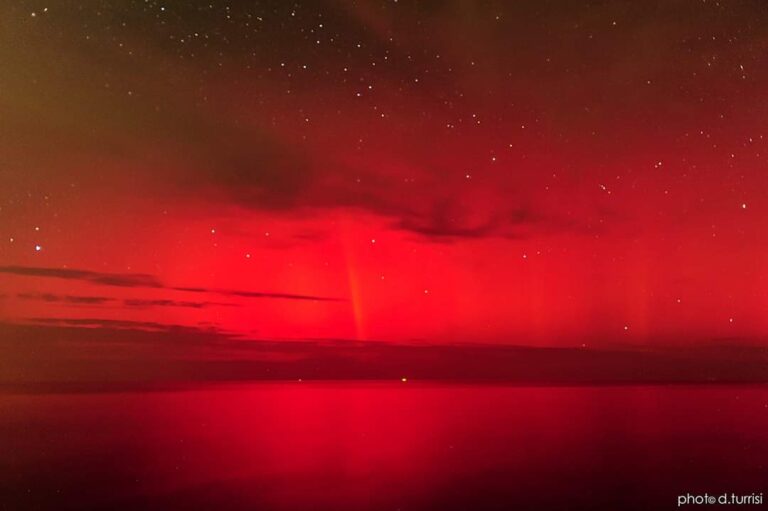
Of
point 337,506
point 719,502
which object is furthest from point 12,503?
point 719,502

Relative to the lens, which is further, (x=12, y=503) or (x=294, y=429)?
(x=294, y=429)

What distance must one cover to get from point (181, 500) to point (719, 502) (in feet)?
13.1

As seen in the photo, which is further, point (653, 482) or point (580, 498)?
point (653, 482)

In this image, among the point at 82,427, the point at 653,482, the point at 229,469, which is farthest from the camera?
the point at 82,427

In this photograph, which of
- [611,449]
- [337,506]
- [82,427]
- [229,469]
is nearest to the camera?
[337,506]

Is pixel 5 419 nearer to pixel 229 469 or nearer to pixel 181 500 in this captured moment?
pixel 229 469

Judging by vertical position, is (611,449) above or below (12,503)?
above

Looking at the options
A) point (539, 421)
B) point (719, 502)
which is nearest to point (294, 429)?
point (539, 421)

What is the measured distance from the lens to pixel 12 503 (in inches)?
183

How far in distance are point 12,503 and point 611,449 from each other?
19.5ft

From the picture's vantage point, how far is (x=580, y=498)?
4703 mm

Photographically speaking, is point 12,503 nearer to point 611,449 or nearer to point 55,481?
point 55,481

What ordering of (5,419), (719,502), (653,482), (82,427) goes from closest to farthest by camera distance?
(719,502)
(653,482)
(82,427)
(5,419)

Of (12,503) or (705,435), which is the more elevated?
(705,435)
